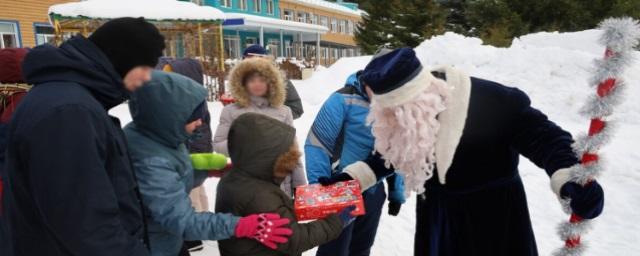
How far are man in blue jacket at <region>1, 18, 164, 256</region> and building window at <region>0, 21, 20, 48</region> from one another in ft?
58.3

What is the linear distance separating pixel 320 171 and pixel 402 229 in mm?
2019

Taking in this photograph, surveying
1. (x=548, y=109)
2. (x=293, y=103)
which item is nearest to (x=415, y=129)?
(x=293, y=103)

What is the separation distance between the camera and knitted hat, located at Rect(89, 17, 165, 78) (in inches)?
62.2

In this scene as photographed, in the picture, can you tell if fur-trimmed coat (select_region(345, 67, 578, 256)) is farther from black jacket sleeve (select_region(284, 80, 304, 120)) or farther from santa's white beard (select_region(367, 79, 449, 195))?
black jacket sleeve (select_region(284, 80, 304, 120))

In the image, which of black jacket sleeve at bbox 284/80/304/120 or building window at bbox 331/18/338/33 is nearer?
black jacket sleeve at bbox 284/80/304/120

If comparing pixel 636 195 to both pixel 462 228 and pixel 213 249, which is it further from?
pixel 213 249

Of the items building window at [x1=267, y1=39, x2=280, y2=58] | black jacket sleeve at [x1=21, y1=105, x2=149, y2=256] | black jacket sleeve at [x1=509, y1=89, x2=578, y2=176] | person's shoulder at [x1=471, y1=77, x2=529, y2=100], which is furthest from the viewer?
building window at [x1=267, y1=39, x2=280, y2=58]

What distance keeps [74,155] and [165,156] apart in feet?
2.01

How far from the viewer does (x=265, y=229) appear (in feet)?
6.00

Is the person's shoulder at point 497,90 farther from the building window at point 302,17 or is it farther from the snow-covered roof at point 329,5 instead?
the building window at point 302,17

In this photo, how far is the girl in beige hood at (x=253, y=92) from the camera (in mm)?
3490

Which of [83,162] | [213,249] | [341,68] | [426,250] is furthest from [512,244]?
[341,68]

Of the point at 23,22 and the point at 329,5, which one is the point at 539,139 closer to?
the point at 23,22

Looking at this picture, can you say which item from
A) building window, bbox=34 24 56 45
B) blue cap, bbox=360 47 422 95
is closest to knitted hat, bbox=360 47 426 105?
blue cap, bbox=360 47 422 95
